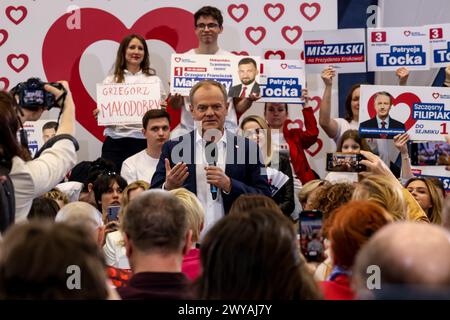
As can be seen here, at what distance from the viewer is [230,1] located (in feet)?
30.5

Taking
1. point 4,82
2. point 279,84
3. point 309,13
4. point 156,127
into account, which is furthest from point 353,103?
point 4,82

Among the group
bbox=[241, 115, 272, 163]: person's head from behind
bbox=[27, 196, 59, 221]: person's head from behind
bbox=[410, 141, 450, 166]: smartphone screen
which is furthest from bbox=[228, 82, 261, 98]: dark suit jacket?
bbox=[27, 196, 59, 221]: person's head from behind

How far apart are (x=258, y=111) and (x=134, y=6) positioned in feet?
5.13

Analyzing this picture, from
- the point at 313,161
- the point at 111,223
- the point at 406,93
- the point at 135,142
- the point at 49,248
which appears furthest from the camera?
the point at 313,161

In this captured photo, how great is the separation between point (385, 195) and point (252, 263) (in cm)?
187

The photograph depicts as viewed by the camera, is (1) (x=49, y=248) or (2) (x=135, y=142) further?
(2) (x=135, y=142)

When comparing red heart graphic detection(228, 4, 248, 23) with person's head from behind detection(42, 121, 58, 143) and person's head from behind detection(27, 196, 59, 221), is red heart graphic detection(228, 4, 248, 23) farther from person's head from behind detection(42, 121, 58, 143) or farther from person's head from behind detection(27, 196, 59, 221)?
person's head from behind detection(27, 196, 59, 221)

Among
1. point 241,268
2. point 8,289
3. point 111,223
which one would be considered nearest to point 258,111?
point 111,223

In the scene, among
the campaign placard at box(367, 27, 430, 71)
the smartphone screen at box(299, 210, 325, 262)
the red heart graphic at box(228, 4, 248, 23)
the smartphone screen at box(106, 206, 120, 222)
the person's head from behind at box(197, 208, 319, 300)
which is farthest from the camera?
the red heart graphic at box(228, 4, 248, 23)

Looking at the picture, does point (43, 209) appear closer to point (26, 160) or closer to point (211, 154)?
point (211, 154)

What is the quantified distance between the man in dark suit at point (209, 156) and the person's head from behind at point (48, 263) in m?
3.27

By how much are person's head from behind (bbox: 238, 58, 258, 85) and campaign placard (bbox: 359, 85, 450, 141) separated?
3.04ft

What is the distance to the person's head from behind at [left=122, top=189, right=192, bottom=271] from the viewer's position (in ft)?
11.1
